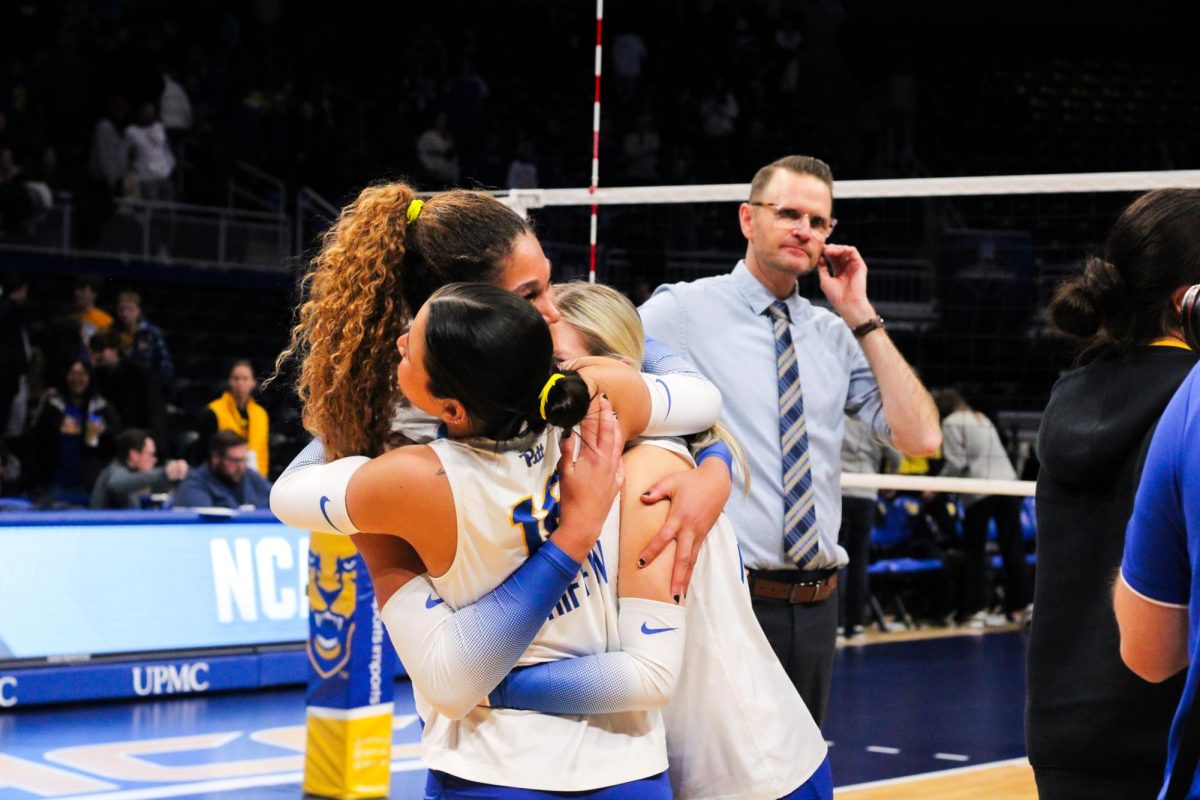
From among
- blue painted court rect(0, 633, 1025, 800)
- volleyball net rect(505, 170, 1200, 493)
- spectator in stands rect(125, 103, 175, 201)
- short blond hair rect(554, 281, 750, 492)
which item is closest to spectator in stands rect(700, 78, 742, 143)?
volleyball net rect(505, 170, 1200, 493)

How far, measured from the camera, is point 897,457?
1119 centimetres

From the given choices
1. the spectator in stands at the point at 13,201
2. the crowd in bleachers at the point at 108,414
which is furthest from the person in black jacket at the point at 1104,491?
the spectator in stands at the point at 13,201

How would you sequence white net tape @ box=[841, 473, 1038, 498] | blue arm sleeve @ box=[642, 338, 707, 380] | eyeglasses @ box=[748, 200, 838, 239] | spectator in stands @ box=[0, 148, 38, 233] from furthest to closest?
1. spectator in stands @ box=[0, 148, 38, 233]
2. white net tape @ box=[841, 473, 1038, 498]
3. eyeglasses @ box=[748, 200, 838, 239]
4. blue arm sleeve @ box=[642, 338, 707, 380]

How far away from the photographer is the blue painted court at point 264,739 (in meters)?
6.09

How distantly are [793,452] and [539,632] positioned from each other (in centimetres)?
206

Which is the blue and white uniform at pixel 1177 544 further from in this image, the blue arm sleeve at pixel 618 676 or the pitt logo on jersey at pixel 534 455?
the pitt logo on jersey at pixel 534 455

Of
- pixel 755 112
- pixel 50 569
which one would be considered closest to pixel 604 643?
pixel 50 569

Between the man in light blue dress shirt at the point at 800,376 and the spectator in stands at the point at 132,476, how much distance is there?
6261 mm

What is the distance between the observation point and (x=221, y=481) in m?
9.27

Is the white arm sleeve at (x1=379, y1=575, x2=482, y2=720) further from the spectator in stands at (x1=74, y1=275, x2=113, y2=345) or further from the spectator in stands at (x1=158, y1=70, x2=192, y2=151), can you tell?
the spectator in stands at (x1=158, y1=70, x2=192, y2=151)

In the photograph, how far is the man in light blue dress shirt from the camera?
3.78 m

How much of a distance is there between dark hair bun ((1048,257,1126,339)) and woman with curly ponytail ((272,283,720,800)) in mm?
857

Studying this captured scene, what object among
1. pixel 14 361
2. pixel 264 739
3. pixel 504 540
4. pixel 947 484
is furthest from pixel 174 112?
pixel 504 540

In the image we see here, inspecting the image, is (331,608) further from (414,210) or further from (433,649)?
(433,649)
